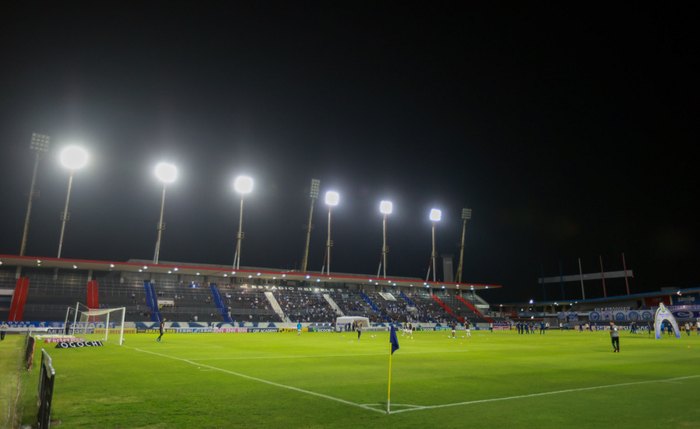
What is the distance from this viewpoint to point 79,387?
42.5ft

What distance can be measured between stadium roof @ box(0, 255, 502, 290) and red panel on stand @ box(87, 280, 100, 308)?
2509 mm

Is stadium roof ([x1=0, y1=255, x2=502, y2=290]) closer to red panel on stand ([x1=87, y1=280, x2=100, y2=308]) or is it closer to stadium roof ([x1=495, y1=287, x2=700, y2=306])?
red panel on stand ([x1=87, y1=280, x2=100, y2=308])

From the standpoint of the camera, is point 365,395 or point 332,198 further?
point 332,198

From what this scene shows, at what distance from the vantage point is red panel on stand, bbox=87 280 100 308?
204ft

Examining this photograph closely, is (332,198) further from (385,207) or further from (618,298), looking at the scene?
(618,298)

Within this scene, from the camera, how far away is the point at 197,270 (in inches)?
2906

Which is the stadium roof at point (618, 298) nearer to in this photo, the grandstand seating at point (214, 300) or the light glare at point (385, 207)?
the grandstand seating at point (214, 300)

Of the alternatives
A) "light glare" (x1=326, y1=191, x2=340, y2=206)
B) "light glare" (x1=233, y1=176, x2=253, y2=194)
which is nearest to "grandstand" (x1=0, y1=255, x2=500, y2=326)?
"light glare" (x1=326, y1=191, x2=340, y2=206)

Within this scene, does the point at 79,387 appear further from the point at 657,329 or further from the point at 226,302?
the point at 226,302

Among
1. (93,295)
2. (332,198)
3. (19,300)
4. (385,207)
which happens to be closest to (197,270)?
(93,295)

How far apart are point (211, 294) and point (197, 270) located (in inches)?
182

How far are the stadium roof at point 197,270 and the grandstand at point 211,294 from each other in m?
0.12

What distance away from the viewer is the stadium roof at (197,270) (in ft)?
202

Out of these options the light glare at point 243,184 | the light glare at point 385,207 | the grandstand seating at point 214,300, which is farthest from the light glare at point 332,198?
the grandstand seating at point 214,300
